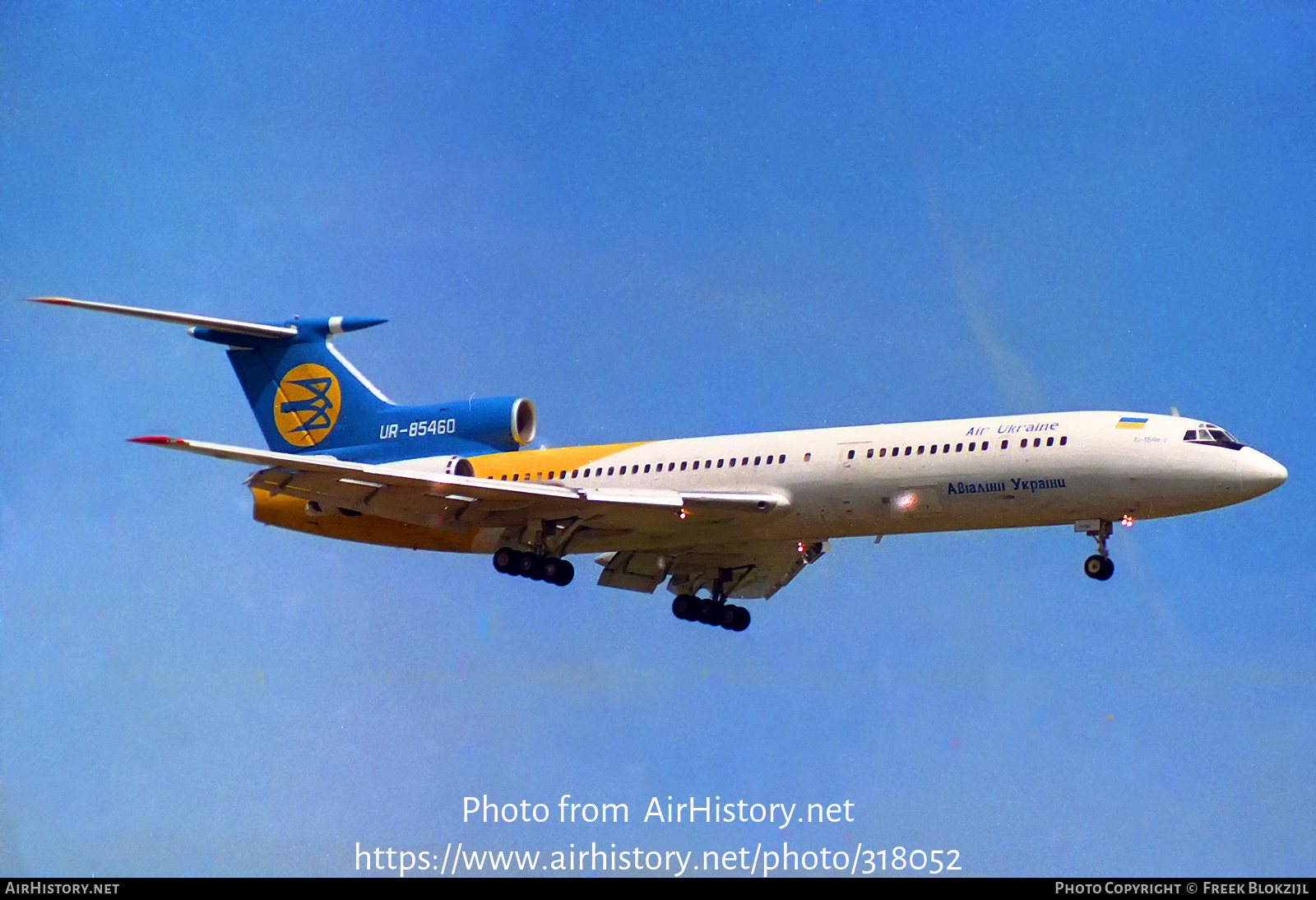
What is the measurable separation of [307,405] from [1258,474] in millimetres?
21661

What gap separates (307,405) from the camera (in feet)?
152

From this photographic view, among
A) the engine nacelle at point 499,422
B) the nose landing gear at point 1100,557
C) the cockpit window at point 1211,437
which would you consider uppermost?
the engine nacelle at point 499,422

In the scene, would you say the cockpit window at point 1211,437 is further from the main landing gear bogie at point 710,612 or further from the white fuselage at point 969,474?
the main landing gear bogie at point 710,612

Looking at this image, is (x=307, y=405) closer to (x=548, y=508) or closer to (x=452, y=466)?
(x=452, y=466)

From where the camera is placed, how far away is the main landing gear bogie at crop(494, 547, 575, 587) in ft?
140

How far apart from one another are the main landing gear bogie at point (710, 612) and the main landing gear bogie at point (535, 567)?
403cm

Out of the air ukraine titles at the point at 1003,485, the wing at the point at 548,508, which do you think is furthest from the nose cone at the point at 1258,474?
the wing at the point at 548,508

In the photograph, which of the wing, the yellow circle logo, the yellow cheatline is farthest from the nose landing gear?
the yellow circle logo

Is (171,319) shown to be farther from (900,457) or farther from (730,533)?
(900,457)

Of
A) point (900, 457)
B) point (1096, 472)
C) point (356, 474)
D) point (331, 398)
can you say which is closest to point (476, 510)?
point (356, 474)

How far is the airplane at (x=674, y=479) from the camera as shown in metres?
37.5
